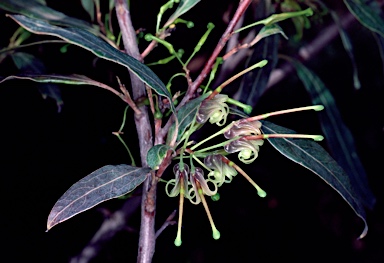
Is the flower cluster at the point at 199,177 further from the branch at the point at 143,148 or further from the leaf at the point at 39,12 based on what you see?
the leaf at the point at 39,12

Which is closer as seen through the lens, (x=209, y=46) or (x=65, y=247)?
(x=65, y=247)

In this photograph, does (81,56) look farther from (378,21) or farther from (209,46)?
(378,21)

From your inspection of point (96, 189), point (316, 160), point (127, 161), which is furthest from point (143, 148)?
point (127, 161)

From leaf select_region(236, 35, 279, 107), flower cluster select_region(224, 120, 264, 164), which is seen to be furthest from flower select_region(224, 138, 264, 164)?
leaf select_region(236, 35, 279, 107)

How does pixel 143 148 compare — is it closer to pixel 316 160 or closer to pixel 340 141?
pixel 316 160

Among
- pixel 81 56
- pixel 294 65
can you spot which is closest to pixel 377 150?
pixel 294 65

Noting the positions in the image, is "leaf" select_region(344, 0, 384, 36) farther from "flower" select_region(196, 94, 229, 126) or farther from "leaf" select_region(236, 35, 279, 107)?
"flower" select_region(196, 94, 229, 126)
